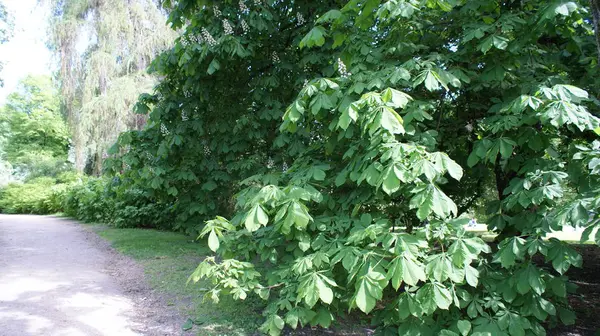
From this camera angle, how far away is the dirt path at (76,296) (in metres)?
4.14

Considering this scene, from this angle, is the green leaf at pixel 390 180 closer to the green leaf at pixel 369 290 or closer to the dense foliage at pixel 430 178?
the dense foliage at pixel 430 178

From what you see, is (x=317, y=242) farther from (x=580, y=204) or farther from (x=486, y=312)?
(x=580, y=204)

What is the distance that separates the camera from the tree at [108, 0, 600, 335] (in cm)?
261

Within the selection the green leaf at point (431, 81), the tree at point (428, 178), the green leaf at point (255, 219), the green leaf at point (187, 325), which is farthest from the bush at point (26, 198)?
the green leaf at point (431, 81)

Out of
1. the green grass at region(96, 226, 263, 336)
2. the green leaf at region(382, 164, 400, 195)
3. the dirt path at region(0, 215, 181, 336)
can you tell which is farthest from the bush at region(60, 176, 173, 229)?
the green leaf at region(382, 164, 400, 195)

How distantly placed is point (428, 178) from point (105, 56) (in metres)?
15.3

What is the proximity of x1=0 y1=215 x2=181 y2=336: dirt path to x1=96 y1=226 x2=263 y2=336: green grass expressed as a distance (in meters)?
0.22

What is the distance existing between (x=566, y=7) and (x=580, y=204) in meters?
1.38

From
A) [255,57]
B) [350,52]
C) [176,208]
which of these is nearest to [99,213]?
[176,208]

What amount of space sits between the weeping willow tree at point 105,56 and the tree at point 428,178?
38.7ft

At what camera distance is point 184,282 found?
568cm

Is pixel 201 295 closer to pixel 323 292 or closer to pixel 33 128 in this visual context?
pixel 323 292

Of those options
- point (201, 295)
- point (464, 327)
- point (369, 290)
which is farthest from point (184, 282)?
point (464, 327)

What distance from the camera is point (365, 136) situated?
9.95 feet
